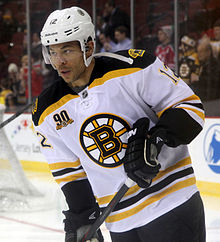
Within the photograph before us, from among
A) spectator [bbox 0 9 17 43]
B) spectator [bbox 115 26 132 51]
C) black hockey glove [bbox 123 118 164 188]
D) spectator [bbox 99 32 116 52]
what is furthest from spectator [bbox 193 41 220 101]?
black hockey glove [bbox 123 118 164 188]

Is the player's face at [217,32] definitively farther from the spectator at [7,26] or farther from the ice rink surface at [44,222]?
the spectator at [7,26]

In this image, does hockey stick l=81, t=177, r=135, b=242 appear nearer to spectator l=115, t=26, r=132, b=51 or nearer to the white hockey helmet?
the white hockey helmet

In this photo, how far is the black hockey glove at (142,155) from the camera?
1.31 m

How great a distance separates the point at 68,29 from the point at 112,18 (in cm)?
420

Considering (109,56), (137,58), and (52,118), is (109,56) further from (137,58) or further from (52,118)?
(52,118)

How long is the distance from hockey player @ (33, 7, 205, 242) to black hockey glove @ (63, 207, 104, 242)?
90 mm

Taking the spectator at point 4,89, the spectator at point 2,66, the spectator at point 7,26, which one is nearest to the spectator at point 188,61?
the spectator at point 4,89

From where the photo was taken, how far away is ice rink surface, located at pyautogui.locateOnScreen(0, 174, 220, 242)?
119 inches

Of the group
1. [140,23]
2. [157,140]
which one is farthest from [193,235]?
[140,23]

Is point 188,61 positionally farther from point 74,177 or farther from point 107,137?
point 107,137

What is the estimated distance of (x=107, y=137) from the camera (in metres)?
1.40

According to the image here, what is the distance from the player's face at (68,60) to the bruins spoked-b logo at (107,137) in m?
0.13

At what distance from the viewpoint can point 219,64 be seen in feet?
14.7

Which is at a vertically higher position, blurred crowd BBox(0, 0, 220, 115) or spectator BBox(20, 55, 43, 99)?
blurred crowd BBox(0, 0, 220, 115)
